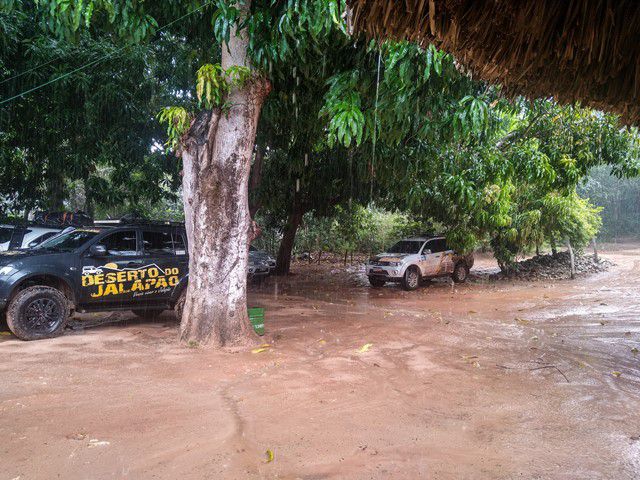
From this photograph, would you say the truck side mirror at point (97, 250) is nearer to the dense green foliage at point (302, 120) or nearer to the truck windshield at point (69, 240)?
the truck windshield at point (69, 240)

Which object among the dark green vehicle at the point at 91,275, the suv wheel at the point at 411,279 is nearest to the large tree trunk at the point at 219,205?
the dark green vehicle at the point at 91,275

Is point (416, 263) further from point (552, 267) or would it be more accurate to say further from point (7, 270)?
point (7, 270)

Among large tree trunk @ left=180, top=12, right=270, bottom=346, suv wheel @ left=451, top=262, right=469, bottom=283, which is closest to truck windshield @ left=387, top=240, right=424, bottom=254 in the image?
suv wheel @ left=451, top=262, right=469, bottom=283


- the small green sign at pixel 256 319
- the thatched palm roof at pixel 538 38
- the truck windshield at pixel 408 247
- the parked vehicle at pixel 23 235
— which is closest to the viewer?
the thatched palm roof at pixel 538 38

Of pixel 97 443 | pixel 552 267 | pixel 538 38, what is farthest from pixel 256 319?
pixel 552 267

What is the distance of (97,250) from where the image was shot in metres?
7.98

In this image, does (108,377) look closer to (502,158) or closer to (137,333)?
(137,333)

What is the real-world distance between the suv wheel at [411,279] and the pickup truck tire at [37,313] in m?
10.2

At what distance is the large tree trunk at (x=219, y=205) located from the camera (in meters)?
6.95

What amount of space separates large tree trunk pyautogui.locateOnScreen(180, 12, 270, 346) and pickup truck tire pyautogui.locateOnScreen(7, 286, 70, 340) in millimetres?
2050

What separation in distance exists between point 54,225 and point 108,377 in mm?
4545

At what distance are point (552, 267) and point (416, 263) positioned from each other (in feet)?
19.8

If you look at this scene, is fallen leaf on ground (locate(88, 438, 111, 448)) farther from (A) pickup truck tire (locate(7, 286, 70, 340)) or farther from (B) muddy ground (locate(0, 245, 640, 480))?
(A) pickup truck tire (locate(7, 286, 70, 340))

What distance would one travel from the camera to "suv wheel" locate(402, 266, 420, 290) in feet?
50.7
